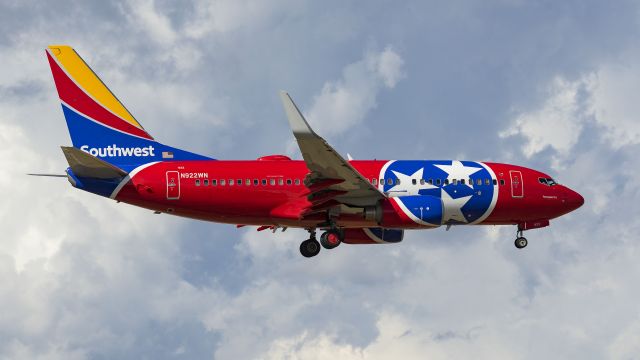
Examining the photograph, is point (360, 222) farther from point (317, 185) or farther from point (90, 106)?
point (90, 106)

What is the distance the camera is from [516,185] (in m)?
79.0

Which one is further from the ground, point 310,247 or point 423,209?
point 423,209

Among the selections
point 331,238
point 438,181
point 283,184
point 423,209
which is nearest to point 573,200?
point 438,181

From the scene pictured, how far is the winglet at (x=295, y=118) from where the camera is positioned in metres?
64.8

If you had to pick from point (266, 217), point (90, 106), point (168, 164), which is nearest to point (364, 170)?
point (266, 217)

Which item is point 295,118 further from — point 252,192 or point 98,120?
point 98,120

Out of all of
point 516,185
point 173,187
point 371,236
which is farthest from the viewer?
point 371,236

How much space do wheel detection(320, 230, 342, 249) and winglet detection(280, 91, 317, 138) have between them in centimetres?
1172

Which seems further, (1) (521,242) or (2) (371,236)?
(2) (371,236)

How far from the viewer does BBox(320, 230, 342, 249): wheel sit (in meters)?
76.9

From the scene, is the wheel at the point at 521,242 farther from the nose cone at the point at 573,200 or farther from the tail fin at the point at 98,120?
the tail fin at the point at 98,120

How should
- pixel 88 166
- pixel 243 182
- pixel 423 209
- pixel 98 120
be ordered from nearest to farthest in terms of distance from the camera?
pixel 88 166, pixel 423 209, pixel 243 182, pixel 98 120

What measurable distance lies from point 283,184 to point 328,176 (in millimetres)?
3492

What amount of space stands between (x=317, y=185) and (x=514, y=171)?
14.2m
